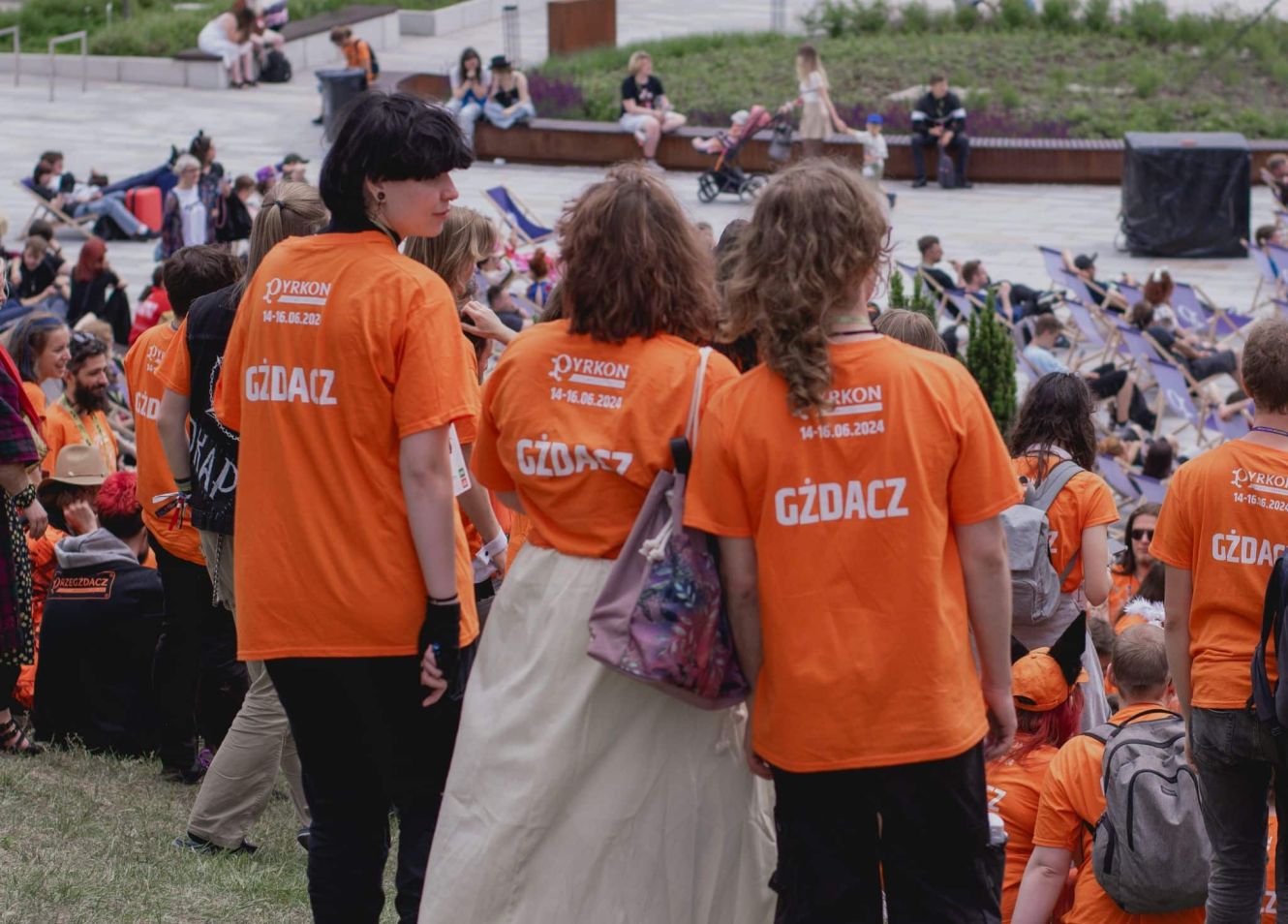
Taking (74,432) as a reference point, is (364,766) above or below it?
above

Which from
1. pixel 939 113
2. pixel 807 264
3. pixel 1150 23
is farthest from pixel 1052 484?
A: pixel 1150 23

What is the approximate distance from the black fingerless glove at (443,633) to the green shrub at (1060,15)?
81.7ft

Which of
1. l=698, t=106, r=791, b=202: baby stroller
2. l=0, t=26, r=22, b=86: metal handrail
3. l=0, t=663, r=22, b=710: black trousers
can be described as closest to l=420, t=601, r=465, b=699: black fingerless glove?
l=0, t=663, r=22, b=710: black trousers

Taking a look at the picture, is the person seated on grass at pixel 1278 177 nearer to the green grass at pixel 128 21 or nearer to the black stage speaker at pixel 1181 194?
the black stage speaker at pixel 1181 194

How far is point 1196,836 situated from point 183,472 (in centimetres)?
249

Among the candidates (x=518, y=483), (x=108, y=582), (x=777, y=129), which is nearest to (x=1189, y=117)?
(x=777, y=129)

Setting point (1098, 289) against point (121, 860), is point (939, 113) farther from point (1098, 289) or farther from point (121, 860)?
point (121, 860)

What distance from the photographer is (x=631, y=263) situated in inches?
126

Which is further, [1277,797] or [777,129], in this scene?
[777,129]

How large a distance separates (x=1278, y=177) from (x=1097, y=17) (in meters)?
7.47

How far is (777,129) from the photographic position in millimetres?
21281

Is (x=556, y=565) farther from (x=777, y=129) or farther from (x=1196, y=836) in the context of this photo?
(x=777, y=129)

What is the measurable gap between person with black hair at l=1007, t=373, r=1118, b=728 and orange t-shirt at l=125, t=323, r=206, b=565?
227 centimetres

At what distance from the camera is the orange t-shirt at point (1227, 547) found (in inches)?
155
